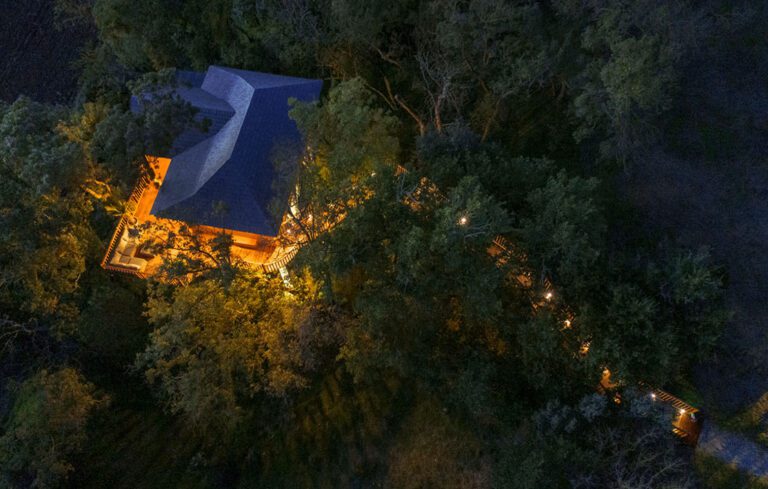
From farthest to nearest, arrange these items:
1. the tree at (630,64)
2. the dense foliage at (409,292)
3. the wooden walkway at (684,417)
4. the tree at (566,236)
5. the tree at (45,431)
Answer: the tree at (630,64) < the tree at (45,431) < the wooden walkway at (684,417) < the tree at (566,236) < the dense foliage at (409,292)

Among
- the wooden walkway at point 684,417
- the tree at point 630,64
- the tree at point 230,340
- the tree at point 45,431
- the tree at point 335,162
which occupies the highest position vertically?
the tree at point 630,64

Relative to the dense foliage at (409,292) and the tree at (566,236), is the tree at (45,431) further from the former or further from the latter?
the tree at (566,236)

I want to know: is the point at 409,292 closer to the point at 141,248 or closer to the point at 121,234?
the point at 141,248

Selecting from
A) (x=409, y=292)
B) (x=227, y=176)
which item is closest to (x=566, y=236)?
(x=409, y=292)

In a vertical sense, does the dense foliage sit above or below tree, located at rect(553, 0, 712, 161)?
below

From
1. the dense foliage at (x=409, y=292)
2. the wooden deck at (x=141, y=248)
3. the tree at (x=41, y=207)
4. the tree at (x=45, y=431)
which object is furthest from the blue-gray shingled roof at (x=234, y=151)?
the tree at (x=45, y=431)

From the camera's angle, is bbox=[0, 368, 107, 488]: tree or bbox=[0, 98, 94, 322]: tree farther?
bbox=[0, 98, 94, 322]: tree

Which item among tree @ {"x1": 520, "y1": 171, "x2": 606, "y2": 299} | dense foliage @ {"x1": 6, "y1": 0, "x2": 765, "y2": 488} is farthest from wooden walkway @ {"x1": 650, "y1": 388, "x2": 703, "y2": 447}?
tree @ {"x1": 520, "y1": 171, "x2": 606, "y2": 299}

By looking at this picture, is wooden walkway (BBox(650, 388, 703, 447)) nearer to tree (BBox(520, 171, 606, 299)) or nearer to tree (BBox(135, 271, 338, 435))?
tree (BBox(520, 171, 606, 299))

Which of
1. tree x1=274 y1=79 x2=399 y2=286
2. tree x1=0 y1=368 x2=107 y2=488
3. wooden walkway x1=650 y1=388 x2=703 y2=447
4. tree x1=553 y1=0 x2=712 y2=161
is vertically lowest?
tree x1=0 y1=368 x2=107 y2=488
